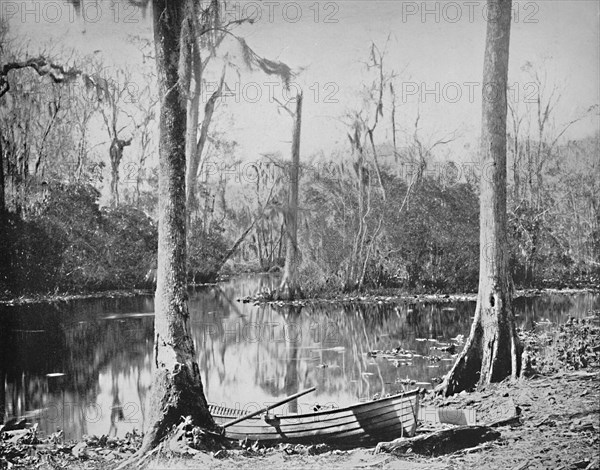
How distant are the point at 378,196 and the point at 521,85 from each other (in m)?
1.14

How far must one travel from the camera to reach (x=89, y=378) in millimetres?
4215

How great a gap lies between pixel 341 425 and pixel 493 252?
4.88 feet

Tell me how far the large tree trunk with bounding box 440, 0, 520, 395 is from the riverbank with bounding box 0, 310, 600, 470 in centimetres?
11

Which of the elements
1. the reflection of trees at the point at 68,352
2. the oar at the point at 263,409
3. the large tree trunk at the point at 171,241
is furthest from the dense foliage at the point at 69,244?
the oar at the point at 263,409

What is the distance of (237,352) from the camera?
4184 mm

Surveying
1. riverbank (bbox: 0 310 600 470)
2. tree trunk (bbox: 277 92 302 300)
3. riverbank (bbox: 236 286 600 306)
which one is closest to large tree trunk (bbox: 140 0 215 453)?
riverbank (bbox: 0 310 600 470)

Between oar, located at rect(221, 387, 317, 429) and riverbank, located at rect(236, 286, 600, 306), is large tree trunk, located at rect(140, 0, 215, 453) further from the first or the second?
riverbank, located at rect(236, 286, 600, 306)

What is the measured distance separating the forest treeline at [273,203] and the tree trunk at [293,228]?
0.14 ft

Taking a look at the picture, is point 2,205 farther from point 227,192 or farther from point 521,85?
point 521,85

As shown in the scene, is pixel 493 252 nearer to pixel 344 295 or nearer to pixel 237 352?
pixel 344 295

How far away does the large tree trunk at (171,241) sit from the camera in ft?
13.3

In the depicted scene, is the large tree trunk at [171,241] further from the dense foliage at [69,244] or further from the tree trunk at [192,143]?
the dense foliage at [69,244]

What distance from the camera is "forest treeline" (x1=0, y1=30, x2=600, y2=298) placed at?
4.28m

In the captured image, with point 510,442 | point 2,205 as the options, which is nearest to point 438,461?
point 510,442
